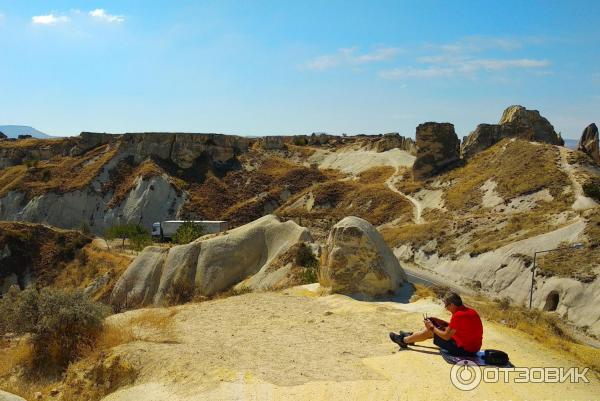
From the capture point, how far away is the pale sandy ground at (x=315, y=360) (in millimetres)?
9477

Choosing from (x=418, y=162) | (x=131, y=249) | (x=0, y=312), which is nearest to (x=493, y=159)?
(x=418, y=162)

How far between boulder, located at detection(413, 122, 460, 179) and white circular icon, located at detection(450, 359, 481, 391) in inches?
2336

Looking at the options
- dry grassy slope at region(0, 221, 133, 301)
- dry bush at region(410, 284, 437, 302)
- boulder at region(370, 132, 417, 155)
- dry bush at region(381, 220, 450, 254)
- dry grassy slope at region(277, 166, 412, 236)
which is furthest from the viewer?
boulder at region(370, 132, 417, 155)

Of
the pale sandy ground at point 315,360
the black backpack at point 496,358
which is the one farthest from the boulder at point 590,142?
the black backpack at point 496,358

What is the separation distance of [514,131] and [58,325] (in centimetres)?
6792

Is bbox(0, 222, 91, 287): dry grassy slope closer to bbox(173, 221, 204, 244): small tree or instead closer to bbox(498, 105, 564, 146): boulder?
bbox(173, 221, 204, 244): small tree

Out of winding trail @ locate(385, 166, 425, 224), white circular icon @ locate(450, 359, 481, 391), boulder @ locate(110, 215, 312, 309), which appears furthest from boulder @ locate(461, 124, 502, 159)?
white circular icon @ locate(450, 359, 481, 391)

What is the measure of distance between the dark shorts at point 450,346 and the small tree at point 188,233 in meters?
38.5

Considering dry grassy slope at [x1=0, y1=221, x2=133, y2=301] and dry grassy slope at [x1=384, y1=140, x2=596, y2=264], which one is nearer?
dry grassy slope at [x1=384, y1=140, x2=596, y2=264]

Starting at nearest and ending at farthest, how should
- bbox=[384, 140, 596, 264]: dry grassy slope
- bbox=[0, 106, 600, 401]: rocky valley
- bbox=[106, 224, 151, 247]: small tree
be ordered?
bbox=[0, 106, 600, 401]: rocky valley < bbox=[384, 140, 596, 264]: dry grassy slope < bbox=[106, 224, 151, 247]: small tree

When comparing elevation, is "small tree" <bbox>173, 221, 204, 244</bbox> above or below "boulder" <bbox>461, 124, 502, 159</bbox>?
below

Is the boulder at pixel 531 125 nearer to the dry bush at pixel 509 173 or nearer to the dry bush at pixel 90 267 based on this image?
the dry bush at pixel 509 173

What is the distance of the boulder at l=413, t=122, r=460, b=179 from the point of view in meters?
68.2

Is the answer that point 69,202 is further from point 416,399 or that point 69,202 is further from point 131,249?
point 416,399
